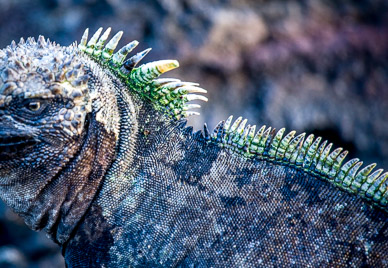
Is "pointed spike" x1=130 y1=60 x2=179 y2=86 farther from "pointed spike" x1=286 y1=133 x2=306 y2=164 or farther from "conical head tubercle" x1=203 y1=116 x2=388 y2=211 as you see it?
"pointed spike" x1=286 y1=133 x2=306 y2=164

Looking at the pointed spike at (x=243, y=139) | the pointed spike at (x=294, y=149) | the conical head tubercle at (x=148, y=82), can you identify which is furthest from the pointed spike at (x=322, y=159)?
the conical head tubercle at (x=148, y=82)

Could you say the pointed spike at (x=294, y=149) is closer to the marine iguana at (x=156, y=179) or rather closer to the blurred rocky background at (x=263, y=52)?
the marine iguana at (x=156, y=179)

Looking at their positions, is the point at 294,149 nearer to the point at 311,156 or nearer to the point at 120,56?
the point at 311,156

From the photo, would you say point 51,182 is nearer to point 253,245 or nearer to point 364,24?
point 253,245

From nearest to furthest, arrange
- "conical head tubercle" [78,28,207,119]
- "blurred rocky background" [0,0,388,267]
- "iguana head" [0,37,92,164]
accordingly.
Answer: "iguana head" [0,37,92,164]
"conical head tubercle" [78,28,207,119]
"blurred rocky background" [0,0,388,267]

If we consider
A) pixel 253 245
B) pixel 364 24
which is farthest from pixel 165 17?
pixel 253 245

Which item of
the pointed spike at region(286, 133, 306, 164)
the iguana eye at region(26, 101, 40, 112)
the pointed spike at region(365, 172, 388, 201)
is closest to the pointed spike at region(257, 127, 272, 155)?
the pointed spike at region(286, 133, 306, 164)
